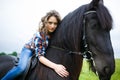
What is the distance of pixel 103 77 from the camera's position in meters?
4.95

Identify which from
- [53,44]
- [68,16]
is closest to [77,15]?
[68,16]

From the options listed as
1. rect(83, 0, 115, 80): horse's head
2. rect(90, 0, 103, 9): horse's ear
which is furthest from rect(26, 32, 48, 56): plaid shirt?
rect(90, 0, 103, 9): horse's ear

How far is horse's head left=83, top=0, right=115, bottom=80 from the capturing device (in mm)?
4884

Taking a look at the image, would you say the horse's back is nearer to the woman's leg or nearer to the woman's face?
the woman's leg

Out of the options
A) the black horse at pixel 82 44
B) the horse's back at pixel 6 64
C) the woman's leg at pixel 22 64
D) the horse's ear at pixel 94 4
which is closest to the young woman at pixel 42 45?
the woman's leg at pixel 22 64

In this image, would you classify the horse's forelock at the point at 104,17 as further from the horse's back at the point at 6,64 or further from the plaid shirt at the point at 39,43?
the horse's back at the point at 6,64

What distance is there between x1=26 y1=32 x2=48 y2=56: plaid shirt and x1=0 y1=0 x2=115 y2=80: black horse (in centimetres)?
12

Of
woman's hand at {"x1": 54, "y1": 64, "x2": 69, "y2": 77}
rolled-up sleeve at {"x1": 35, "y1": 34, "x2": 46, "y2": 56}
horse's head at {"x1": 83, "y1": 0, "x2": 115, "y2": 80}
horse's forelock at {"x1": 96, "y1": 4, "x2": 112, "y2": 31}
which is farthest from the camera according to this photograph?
rolled-up sleeve at {"x1": 35, "y1": 34, "x2": 46, "y2": 56}

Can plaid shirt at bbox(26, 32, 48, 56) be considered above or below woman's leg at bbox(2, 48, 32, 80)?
above

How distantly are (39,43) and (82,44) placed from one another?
0.88 meters

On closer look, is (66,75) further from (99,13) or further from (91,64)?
(99,13)

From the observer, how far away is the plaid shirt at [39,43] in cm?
562

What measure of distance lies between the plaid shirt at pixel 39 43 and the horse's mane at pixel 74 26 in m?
0.17

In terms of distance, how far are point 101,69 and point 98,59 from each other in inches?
7.1
